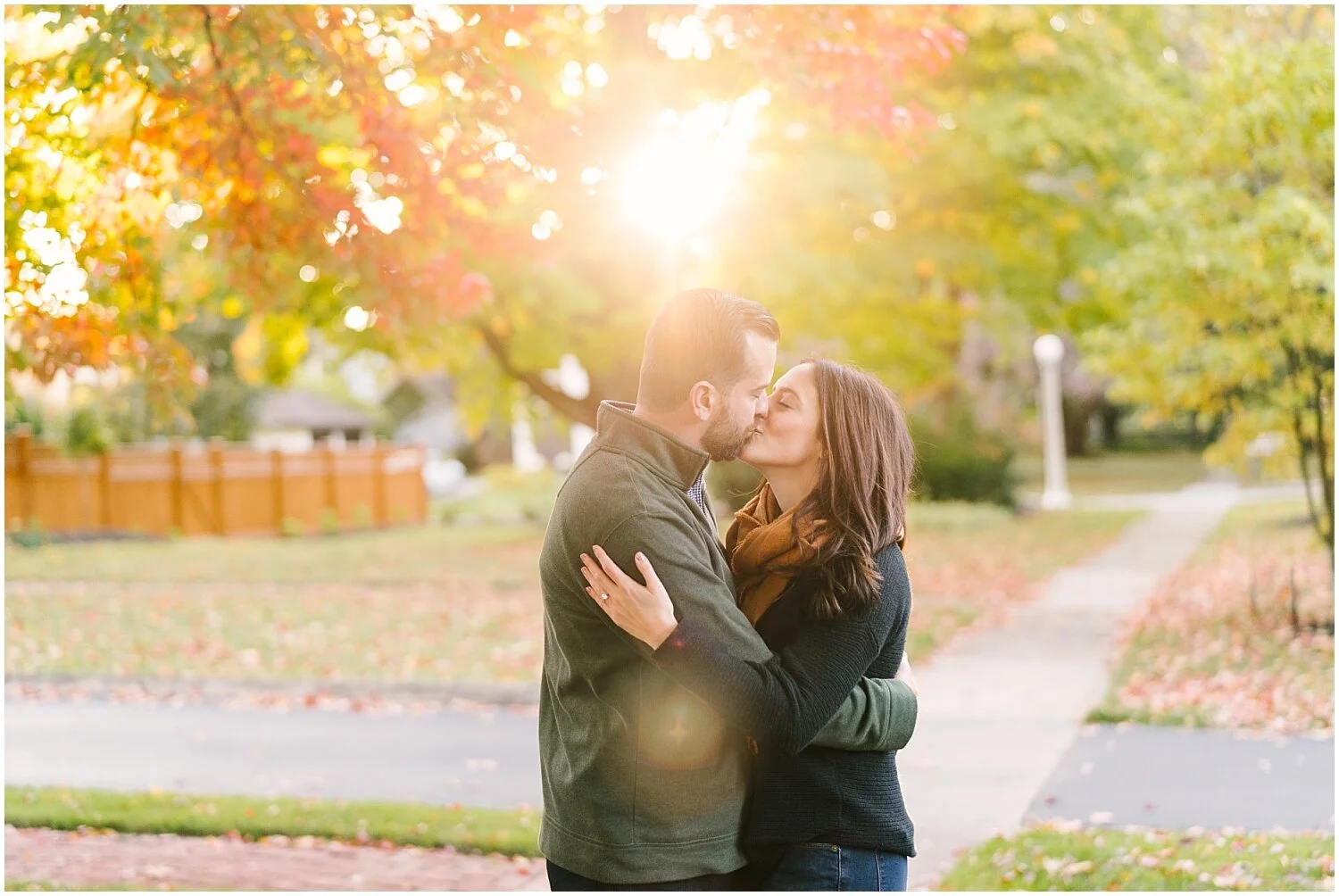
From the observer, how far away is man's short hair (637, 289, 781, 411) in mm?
2754

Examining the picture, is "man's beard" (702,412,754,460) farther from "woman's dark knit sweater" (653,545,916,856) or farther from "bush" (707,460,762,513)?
"bush" (707,460,762,513)

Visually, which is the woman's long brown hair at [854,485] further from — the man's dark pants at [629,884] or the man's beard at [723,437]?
the man's dark pants at [629,884]

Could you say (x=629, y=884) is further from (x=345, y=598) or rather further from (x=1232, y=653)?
(x=345, y=598)

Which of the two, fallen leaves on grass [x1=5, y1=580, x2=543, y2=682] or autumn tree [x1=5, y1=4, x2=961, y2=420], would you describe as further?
fallen leaves on grass [x1=5, y1=580, x2=543, y2=682]

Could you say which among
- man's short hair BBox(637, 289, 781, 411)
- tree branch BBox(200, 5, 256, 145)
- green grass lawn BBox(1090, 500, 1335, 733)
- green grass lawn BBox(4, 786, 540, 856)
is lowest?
green grass lawn BBox(4, 786, 540, 856)

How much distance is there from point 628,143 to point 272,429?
5338 centimetres

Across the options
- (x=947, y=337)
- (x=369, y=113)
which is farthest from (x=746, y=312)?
(x=947, y=337)

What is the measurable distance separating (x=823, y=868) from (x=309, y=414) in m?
55.9

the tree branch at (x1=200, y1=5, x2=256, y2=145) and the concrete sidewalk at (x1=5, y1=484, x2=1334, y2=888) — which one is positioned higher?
the tree branch at (x1=200, y1=5, x2=256, y2=145)

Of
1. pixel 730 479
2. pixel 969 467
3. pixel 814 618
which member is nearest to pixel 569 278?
pixel 814 618

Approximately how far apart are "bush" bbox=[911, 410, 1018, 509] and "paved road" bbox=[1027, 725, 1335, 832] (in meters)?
17.7

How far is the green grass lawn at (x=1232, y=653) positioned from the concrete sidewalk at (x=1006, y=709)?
0.29 metres

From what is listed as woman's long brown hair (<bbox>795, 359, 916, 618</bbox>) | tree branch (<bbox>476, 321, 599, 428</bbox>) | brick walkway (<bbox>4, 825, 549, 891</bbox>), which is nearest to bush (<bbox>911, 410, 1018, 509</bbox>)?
tree branch (<bbox>476, 321, 599, 428</bbox>)

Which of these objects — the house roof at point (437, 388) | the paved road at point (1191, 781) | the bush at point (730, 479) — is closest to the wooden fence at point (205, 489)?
the bush at point (730, 479)
